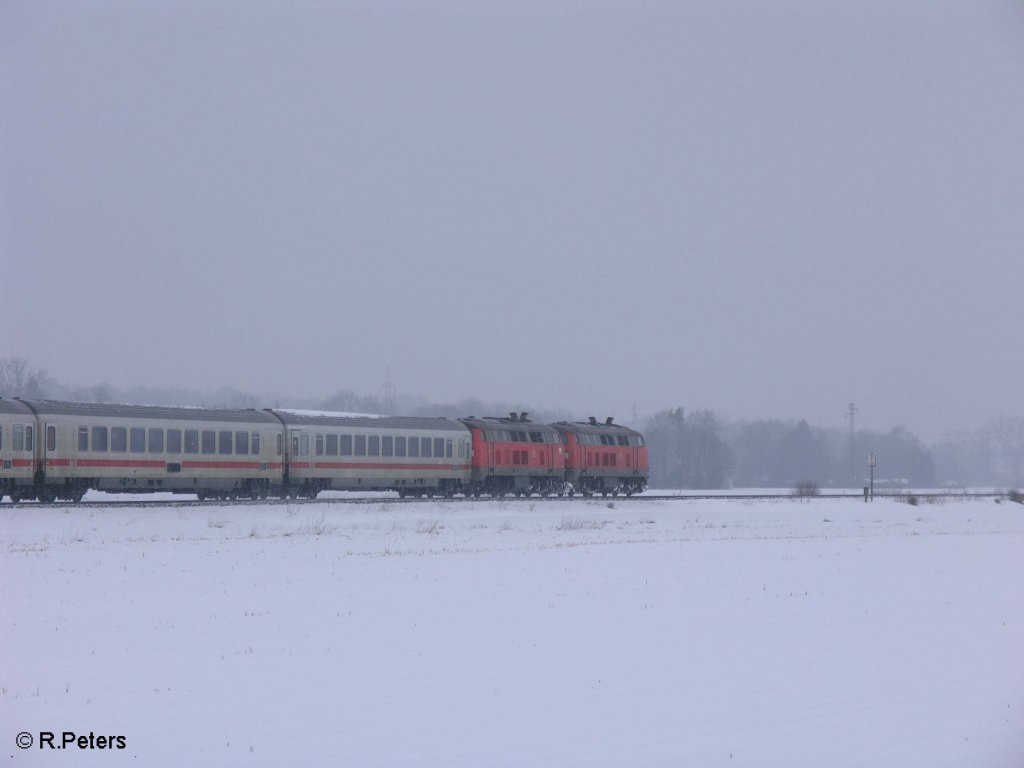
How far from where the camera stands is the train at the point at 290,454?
37.1 meters

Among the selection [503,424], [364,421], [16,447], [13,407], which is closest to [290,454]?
[364,421]

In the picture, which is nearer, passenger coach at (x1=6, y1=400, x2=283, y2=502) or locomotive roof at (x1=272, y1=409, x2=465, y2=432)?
passenger coach at (x1=6, y1=400, x2=283, y2=502)

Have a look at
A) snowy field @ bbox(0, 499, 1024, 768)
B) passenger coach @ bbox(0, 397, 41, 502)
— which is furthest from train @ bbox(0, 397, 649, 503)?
snowy field @ bbox(0, 499, 1024, 768)

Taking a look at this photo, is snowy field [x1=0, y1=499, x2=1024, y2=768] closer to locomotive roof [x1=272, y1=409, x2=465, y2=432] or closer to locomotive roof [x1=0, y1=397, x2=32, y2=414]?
locomotive roof [x1=0, y1=397, x2=32, y2=414]

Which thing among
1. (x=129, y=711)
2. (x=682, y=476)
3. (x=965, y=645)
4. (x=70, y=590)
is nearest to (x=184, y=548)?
(x=70, y=590)

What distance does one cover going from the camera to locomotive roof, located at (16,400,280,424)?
3722 centimetres

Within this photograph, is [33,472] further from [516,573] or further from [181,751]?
[181,751]

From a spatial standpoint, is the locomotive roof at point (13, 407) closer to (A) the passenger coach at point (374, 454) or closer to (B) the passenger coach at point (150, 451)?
(B) the passenger coach at point (150, 451)

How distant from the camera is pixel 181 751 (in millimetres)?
10930

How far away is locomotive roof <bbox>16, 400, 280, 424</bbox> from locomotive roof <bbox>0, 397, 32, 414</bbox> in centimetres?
26

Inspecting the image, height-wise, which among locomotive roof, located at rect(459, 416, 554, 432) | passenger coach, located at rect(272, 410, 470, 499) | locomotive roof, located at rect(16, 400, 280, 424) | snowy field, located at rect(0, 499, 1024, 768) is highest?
locomotive roof, located at rect(16, 400, 280, 424)

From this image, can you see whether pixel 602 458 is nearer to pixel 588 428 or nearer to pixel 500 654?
pixel 588 428

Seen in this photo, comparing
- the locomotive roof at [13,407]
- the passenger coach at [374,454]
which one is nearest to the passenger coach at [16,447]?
the locomotive roof at [13,407]

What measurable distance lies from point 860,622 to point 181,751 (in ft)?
38.4
